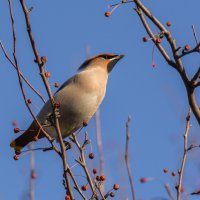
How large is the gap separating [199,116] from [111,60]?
262 centimetres

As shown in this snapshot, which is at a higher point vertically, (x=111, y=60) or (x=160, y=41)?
(x=111, y=60)

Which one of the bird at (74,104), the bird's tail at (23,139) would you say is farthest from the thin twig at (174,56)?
the bird's tail at (23,139)

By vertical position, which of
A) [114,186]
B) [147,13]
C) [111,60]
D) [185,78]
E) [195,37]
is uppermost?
[111,60]

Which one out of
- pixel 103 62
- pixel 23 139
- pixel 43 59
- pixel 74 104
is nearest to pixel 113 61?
pixel 103 62

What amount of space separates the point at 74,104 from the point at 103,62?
34.4 inches

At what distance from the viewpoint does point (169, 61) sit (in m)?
2.61

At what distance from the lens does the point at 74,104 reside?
4.19 m

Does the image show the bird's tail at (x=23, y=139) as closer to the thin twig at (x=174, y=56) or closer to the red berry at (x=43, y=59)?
the red berry at (x=43, y=59)

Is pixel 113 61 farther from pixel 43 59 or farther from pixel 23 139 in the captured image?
pixel 43 59

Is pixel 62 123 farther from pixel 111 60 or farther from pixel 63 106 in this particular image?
pixel 111 60

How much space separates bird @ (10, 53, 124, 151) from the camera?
165 inches

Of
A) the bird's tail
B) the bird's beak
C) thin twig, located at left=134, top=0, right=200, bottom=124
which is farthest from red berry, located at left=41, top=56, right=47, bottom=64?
the bird's beak

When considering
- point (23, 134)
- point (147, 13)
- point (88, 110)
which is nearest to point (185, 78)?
point (147, 13)

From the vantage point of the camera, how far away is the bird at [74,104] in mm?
4191
